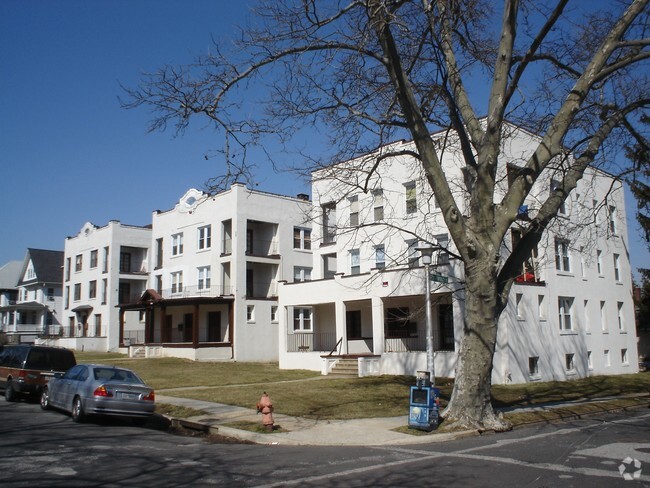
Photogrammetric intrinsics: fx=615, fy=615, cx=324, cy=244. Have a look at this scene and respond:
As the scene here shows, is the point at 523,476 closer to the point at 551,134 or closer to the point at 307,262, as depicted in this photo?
the point at 551,134

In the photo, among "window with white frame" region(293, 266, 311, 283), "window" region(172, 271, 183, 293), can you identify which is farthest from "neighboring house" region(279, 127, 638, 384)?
"window" region(172, 271, 183, 293)

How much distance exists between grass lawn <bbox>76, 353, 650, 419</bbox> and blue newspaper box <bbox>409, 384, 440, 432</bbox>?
8.63ft

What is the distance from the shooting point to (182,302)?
129ft

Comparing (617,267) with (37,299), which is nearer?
(617,267)

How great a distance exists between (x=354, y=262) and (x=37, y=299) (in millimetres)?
→ 50302

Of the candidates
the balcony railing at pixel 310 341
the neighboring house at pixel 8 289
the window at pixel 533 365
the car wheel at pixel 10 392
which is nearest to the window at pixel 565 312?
the window at pixel 533 365

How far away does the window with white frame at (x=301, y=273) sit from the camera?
1650 inches

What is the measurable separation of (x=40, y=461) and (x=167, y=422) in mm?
5852

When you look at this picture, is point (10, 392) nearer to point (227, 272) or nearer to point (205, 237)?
point (227, 272)

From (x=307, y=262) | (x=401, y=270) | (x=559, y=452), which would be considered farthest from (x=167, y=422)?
(x=307, y=262)

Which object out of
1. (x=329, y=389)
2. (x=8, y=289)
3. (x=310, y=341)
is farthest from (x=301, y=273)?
(x=8, y=289)

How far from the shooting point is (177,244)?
145ft

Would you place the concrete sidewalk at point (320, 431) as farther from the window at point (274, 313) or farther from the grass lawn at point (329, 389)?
the window at point (274, 313)

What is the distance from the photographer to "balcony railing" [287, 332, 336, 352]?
3203cm
